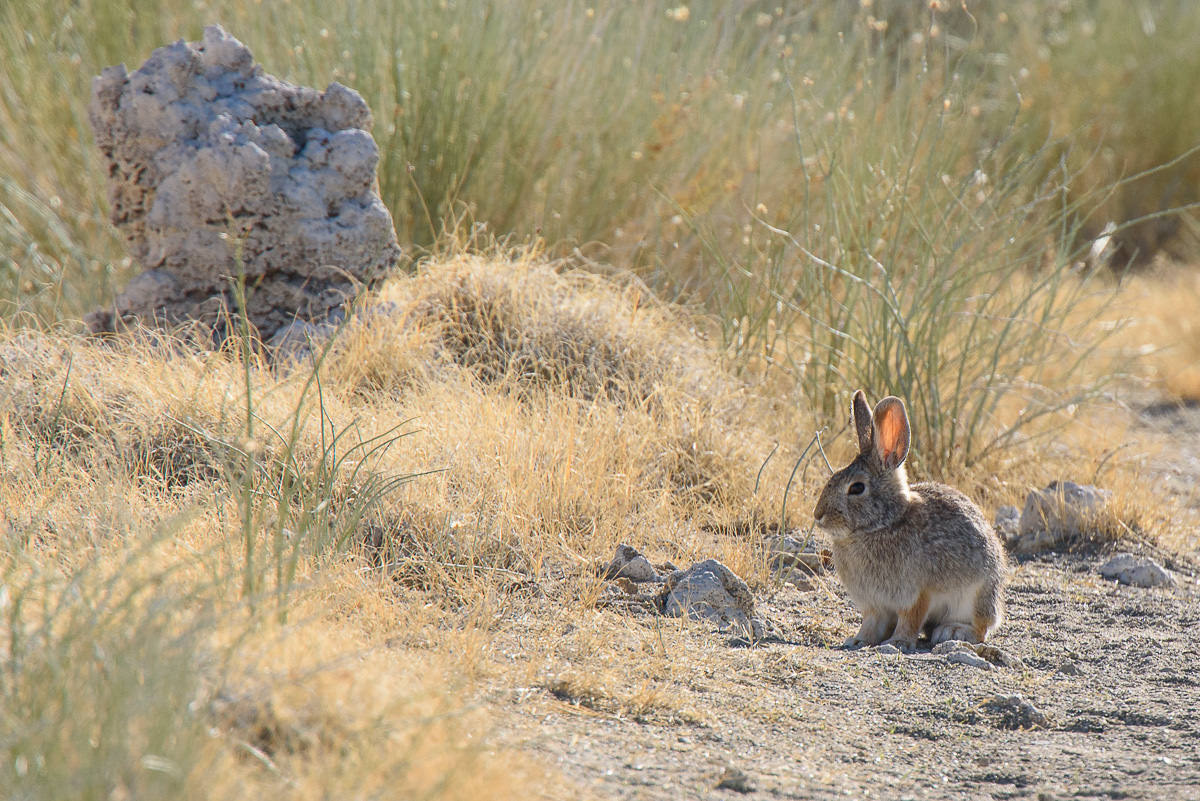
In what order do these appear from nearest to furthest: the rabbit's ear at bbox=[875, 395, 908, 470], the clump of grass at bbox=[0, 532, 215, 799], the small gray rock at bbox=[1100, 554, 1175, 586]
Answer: the clump of grass at bbox=[0, 532, 215, 799], the rabbit's ear at bbox=[875, 395, 908, 470], the small gray rock at bbox=[1100, 554, 1175, 586]

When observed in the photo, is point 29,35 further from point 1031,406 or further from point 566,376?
point 1031,406

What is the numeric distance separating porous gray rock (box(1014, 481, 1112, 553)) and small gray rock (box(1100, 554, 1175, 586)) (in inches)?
9.5

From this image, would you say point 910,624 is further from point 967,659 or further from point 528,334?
point 528,334

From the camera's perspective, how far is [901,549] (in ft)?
11.5

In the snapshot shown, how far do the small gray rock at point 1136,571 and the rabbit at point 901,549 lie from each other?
929mm

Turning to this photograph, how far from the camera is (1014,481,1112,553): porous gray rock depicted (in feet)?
15.1

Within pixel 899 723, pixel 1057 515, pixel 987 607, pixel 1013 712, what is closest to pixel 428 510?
pixel 899 723

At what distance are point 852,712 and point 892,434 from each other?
901 millimetres

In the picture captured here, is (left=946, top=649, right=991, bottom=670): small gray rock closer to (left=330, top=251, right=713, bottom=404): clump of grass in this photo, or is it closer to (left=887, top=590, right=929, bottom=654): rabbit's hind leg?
(left=887, top=590, right=929, bottom=654): rabbit's hind leg

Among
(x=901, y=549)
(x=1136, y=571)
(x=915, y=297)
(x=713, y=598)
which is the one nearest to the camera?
(x=901, y=549)

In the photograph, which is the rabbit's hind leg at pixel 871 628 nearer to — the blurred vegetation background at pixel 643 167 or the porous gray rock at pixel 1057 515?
the porous gray rock at pixel 1057 515

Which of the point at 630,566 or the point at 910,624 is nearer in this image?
the point at 910,624

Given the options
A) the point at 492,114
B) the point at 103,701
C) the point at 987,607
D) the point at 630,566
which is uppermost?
the point at 492,114

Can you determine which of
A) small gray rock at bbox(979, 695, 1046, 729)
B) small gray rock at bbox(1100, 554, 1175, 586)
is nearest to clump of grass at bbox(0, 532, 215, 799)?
small gray rock at bbox(979, 695, 1046, 729)
